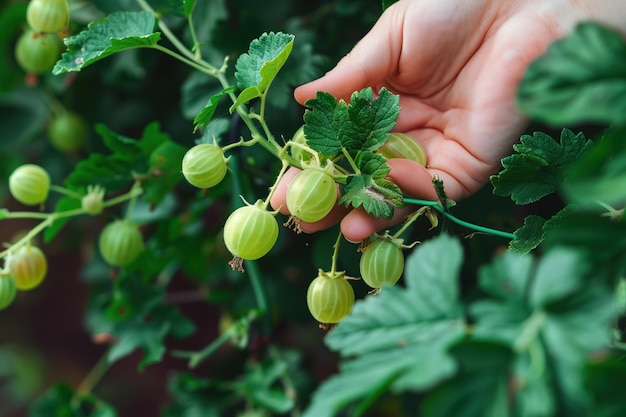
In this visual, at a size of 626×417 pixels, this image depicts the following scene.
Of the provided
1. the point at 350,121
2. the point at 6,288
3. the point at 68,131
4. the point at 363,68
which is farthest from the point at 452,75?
the point at 68,131

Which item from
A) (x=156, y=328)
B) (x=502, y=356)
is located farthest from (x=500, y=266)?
(x=156, y=328)

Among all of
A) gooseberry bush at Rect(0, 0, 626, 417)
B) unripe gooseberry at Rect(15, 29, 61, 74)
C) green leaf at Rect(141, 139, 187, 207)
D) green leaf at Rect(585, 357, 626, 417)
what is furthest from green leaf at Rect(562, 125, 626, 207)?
unripe gooseberry at Rect(15, 29, 61, 74)

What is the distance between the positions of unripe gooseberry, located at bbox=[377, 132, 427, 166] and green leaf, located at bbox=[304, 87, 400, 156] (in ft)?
0.29

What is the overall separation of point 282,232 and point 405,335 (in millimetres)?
823

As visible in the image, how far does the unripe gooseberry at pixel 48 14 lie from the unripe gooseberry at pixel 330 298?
0.60m

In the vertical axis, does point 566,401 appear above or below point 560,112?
below

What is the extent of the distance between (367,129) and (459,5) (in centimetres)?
28

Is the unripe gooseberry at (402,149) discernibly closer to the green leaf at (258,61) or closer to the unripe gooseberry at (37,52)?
the green leaf at (258,61)

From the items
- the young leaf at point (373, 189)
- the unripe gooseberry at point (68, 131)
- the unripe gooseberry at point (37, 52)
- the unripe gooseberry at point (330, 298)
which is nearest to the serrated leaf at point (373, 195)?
the young leaf at point (373, 189)

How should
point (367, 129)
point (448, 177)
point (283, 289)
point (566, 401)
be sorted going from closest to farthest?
point (566, 401)
point (367, 129)
point (448, 177)
point (283, 289)

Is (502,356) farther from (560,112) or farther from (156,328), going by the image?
(156,328)

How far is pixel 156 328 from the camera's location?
3.82 ft

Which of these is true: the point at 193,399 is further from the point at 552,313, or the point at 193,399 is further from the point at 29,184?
the point at 552,313

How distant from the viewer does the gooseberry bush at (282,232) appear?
16.7 inches
